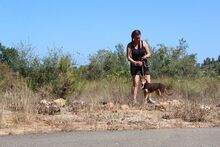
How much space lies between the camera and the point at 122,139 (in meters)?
9.38

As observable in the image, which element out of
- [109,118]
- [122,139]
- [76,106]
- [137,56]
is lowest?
[122,139]

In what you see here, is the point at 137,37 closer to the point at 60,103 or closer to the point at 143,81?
the point at 143,81

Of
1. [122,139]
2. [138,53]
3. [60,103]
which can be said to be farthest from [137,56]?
[122,139]

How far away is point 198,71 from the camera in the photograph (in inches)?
989

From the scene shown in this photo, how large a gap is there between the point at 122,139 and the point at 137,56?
207 inches

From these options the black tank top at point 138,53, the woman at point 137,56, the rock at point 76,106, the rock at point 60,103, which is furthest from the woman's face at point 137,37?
the rock at point 60,103

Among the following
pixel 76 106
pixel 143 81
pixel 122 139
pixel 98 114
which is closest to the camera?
pixel 122 139

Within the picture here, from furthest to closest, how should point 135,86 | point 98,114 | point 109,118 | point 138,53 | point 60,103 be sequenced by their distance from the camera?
point 138,53
point 135,86
point 60,103
point 98,114
point 109,118

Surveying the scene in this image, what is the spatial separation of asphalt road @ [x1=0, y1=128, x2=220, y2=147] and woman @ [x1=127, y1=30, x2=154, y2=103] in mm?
4121

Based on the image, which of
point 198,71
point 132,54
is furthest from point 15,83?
point 198,71

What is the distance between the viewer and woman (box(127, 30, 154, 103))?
1419cm

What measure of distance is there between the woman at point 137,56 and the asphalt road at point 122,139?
13.5ft

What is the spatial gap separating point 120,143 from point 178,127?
7.22ft

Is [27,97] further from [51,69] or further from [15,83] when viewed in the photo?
[51,69]
